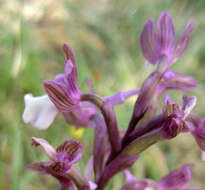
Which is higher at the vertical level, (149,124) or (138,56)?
(149,124)

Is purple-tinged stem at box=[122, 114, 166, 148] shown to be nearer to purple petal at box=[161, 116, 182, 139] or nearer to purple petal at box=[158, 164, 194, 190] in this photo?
purple petal at box=[161, 116, 182, 139]

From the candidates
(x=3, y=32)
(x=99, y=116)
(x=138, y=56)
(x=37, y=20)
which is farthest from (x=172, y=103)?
(x=37, y=20)

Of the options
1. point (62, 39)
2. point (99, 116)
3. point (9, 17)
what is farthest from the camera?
point (62, 39)

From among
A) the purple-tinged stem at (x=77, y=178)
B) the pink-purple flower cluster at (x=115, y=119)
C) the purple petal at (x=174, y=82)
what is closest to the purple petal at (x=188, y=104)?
the pink-purple flower cluster at (x=115, y=119)

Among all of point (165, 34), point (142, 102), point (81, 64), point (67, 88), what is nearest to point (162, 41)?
point (165, 34)

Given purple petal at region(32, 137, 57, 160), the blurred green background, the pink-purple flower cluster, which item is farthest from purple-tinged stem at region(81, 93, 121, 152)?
the blurred green background

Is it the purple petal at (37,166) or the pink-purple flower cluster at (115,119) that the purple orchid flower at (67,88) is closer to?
the pink-purple flower cluster at (115,119)

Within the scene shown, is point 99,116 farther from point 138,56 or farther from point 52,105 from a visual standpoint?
point 138,56
